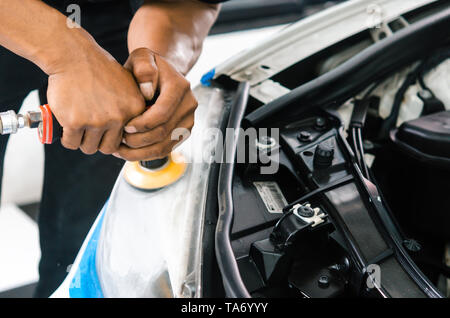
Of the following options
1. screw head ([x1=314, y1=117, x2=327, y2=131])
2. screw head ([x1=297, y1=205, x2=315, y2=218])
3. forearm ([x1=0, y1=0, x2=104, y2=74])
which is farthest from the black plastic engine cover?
forearm ([x1=0, y1=0, x2=104, y2=74])

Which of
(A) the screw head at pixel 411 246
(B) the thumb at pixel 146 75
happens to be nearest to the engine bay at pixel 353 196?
(A) the screw head at pixel 411 246

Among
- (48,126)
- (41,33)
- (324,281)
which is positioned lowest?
(324,281)

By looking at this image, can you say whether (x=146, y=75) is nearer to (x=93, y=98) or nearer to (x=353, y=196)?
(x=93, y=98)

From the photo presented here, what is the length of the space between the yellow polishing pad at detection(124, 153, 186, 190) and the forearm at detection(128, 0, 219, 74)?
0.72 ft

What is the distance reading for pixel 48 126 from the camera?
0.60 metres

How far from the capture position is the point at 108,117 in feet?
1.93

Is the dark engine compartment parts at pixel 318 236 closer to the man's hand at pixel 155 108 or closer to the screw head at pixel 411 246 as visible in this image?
the screw head at pixel 411 246

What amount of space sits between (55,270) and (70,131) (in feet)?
2.63

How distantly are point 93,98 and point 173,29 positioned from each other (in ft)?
1.22

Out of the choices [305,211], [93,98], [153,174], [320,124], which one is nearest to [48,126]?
Result: [93,98]

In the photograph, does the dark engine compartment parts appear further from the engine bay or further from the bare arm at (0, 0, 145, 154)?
the bare arm at (0, 0, 145, 154)

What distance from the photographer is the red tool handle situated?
1.95ft
